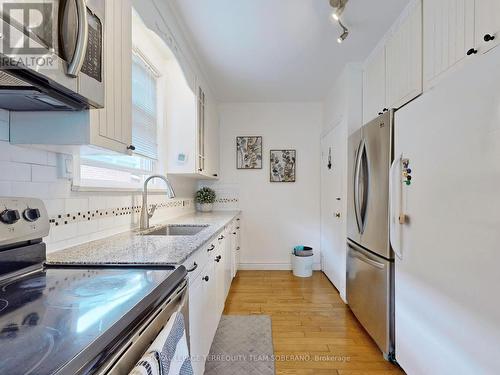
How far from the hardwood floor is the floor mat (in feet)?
0.25

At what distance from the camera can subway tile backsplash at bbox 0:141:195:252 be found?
1.05 meters

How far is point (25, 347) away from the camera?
50cm

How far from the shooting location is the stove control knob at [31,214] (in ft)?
3.25

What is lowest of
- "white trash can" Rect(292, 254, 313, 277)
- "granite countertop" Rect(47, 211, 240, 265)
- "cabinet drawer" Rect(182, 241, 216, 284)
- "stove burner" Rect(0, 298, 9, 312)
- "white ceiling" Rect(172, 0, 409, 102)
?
"white trash can" Rect(292, 254, 313, 277)

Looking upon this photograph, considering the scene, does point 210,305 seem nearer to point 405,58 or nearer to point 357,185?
point 357,185

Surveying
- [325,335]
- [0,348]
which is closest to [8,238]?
[0,348]

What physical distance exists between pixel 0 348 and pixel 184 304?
2.14 ft

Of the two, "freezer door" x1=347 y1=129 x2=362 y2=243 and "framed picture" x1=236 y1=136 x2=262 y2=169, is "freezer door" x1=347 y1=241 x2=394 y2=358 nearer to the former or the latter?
"freezer door" x1=347 y1=129 x2=362 y2=243

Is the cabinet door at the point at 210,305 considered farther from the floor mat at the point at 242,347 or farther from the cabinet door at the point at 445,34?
the cabinet door at the point at 445,34

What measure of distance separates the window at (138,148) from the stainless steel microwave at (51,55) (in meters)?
0.68

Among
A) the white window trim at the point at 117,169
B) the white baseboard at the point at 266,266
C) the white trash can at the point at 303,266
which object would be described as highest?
the white window trim at the point at 117,169

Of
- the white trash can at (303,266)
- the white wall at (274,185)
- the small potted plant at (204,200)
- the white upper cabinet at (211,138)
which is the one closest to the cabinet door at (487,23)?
the white upper cabinet at (211,138)

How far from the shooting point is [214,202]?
13.2ft

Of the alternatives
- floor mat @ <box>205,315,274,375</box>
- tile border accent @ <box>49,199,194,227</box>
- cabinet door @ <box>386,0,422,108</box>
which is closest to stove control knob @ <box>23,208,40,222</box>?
tile border accent @ <box>49,199,194,227</box>
